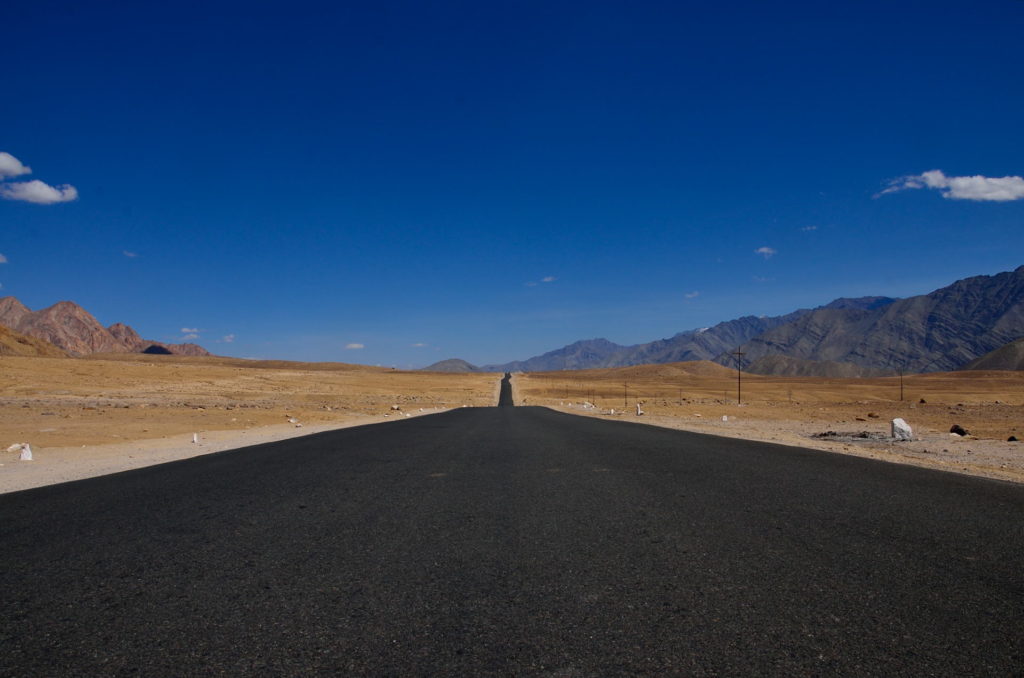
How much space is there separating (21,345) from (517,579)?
15552 cm

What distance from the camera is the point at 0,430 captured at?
22.1 m

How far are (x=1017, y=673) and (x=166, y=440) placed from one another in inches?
878

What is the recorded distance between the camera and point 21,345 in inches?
4850

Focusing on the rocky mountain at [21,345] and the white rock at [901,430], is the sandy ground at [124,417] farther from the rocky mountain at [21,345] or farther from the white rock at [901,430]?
the rocky mountain at [21,345]

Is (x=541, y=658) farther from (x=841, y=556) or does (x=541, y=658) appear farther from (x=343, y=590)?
(x=841, y=556)

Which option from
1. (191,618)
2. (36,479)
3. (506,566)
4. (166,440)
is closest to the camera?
(191,618)

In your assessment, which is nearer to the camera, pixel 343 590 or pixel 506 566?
pixel 343 590

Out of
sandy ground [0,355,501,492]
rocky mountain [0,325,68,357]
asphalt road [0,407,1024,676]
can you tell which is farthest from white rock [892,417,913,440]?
rocky mountain [0,325,68,357]

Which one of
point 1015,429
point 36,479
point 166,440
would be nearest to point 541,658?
point 36,479

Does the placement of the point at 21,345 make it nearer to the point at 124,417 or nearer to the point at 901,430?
the point at 124,417

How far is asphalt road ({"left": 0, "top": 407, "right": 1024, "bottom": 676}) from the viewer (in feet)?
11.7

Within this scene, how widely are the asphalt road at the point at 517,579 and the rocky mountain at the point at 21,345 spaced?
128850 mm

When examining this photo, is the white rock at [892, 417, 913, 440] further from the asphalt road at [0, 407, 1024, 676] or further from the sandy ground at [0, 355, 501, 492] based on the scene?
the sandy ground at [0, 355, 501, 492]

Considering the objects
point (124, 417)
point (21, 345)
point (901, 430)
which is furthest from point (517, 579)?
point (21, 345)
